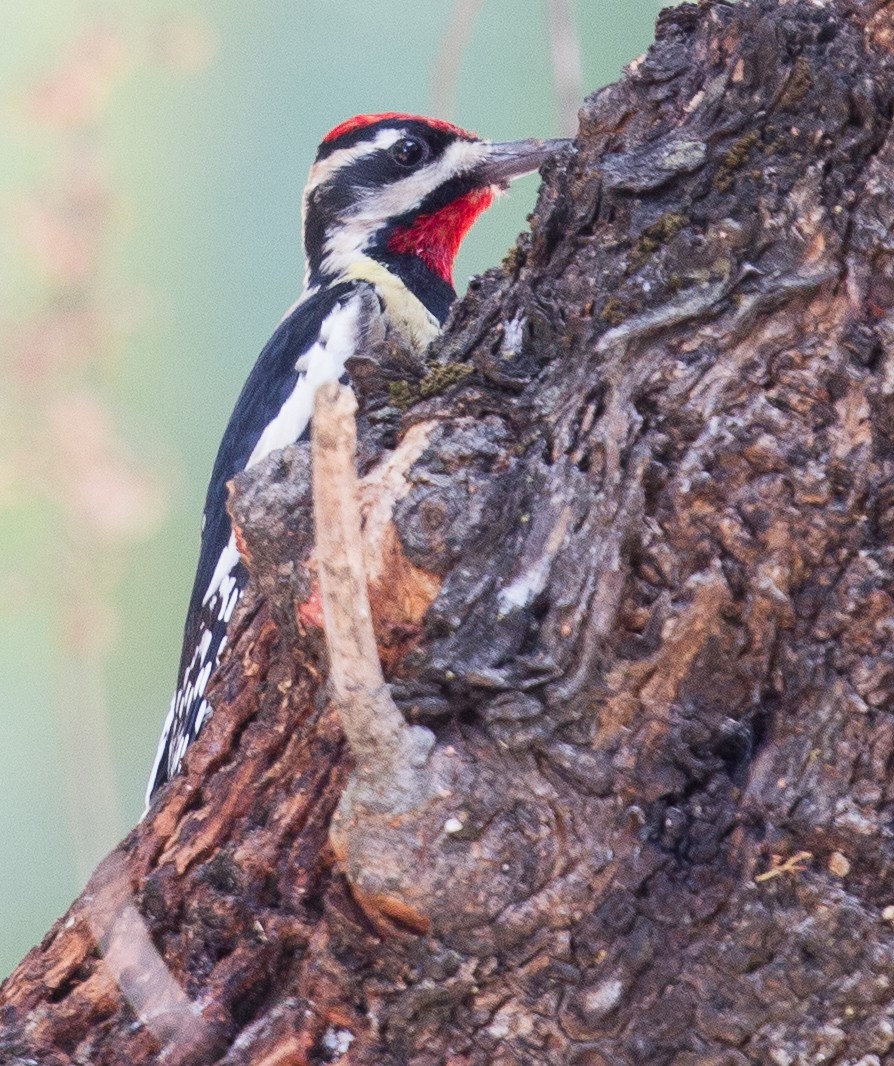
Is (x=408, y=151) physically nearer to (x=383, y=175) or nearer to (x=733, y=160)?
(x=383, y=175)

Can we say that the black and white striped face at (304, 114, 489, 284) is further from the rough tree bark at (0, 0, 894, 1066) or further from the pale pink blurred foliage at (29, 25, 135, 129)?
the rough tree bark at (0, 0, 894, 1066)

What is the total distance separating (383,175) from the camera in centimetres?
246

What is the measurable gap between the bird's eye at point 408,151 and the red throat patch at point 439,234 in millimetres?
A: 111

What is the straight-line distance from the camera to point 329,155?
251cm

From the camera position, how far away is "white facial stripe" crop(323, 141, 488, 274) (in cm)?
243

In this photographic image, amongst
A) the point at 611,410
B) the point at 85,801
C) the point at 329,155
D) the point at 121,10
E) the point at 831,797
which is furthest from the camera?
the point at 121,10

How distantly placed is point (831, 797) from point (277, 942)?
42 centimetres

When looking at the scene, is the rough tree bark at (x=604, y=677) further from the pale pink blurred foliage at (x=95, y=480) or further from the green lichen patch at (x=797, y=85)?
the pale pink blurred foliage at (x=95, y=480)

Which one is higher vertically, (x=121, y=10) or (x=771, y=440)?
(x=121, y=10)

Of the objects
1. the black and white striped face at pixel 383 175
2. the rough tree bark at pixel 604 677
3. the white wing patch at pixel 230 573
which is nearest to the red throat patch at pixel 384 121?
the black and white striped face at pixel 383 175

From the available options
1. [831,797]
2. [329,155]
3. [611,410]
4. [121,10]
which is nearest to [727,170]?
[611,410]

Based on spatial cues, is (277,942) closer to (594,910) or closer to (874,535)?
(594,910)

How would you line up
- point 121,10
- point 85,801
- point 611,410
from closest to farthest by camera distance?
point 611,410 → point 85,801 → point 121,10

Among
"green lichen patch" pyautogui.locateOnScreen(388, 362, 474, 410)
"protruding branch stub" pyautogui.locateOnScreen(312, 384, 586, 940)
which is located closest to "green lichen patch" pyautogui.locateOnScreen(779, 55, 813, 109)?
"green lichen patch" pyautogui.locateOnScreen(388, 362, 474, 410)
